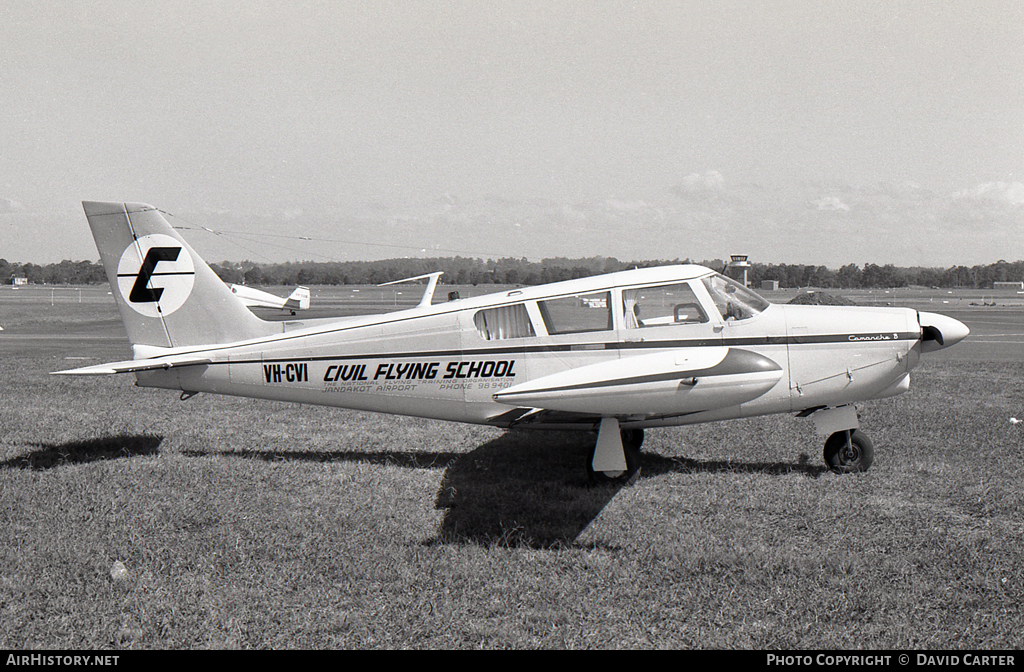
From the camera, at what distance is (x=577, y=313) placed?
7.16 meters

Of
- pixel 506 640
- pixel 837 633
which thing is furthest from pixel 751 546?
pixel 506 640

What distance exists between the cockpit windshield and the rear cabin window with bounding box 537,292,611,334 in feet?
3.59

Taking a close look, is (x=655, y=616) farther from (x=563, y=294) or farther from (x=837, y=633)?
A: (x=563, y=294)

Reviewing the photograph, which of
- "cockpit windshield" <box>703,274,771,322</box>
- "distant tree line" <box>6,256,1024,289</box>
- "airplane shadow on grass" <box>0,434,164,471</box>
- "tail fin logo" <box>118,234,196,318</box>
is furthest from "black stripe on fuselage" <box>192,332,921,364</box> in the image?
"distant tree line" <box>6,256,1024,289</box>

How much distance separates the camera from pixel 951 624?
13.8 ft

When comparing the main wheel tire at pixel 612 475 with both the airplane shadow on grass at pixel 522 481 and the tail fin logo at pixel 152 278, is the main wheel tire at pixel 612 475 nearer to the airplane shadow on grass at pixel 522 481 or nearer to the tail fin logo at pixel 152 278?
the airplane shadow on grass at pixel 522 481

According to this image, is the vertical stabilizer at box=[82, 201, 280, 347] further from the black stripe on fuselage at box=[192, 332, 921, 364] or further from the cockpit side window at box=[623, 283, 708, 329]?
the cockpit side window at box=[623, 283, 708, 329]

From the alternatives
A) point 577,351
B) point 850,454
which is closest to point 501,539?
point 577,351

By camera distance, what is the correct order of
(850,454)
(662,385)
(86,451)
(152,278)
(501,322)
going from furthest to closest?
(86,451) < (152,278) < (850,454) < (501,322) < (662,385)

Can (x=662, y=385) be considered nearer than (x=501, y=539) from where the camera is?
No

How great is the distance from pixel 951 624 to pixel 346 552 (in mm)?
4095

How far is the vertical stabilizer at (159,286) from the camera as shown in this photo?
7.91 m

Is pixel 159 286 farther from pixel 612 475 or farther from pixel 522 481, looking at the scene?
pixel 612 475

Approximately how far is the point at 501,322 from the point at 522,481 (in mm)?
1672
